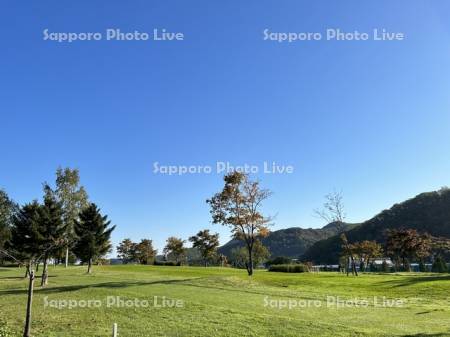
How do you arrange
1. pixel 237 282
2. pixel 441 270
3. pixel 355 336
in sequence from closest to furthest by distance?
pixel 355 336 → pixel 237 282 → pixel 441 270

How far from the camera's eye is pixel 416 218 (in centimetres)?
16988

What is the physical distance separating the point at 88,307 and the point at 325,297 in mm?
17674

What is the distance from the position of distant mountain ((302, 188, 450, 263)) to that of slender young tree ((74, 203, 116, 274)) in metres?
114

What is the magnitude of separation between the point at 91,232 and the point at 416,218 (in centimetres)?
13836

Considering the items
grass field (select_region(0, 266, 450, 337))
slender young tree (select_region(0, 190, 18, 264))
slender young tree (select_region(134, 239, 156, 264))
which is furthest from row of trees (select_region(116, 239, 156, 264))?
grass field (select_region(0, 266, 450, 337))

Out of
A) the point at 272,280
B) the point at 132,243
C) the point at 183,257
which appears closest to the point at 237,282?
the point at 272,280

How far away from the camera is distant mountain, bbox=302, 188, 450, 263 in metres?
162

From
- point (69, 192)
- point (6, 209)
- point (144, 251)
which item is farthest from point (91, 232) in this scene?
point (144, 251)

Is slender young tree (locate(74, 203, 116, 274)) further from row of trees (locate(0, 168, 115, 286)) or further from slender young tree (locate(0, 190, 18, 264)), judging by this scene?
slender young tree (locate(0, 190, 18, 264))

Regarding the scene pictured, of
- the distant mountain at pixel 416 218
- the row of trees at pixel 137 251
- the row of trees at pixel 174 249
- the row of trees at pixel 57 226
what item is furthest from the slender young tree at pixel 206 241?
the distant mountain at pixel 416 218

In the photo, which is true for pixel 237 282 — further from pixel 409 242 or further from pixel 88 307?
pixel 409 242

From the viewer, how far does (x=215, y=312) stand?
2466 cm

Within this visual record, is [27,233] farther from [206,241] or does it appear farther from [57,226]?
[206,241]

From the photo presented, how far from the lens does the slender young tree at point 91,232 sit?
241 feet
